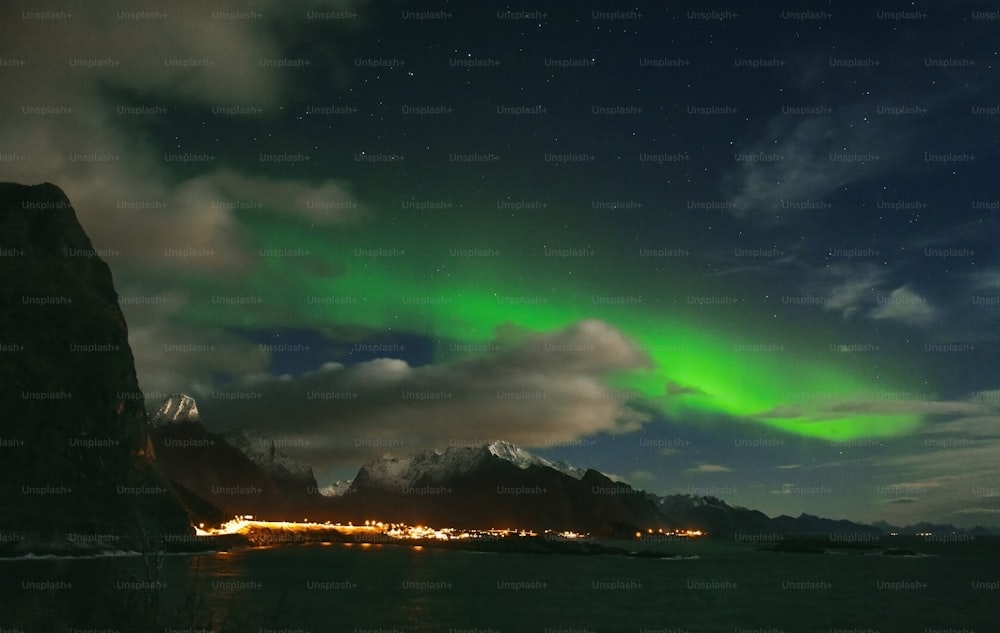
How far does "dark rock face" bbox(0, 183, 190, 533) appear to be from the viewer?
12519cm

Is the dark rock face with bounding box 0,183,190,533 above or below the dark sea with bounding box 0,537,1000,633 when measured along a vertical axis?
above

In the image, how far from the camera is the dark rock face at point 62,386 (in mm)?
125188

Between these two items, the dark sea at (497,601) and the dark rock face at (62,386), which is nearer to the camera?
the dark sea at (497,601)

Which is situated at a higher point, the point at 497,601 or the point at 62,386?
the point at 62,386

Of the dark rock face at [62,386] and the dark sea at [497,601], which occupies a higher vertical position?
the dark rock face at [62,386]

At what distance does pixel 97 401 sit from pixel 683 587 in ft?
364

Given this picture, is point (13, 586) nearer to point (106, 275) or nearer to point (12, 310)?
point (12, 310)

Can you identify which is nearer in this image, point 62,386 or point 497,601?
point 497,601

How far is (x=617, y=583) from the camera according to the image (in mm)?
103938

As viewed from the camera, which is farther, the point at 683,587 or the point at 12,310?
the point at 12,310

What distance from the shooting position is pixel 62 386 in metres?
138

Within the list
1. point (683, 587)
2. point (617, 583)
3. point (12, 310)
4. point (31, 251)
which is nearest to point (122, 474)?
point (12, 310)

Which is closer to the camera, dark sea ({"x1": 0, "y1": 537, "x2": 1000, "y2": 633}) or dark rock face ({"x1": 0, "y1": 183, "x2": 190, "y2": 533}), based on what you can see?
dark sea ({"x1": 0, "y1": 537, "x2": 1000, "y2": 633})

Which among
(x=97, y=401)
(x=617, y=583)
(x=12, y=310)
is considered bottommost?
(x=617, y=583)
